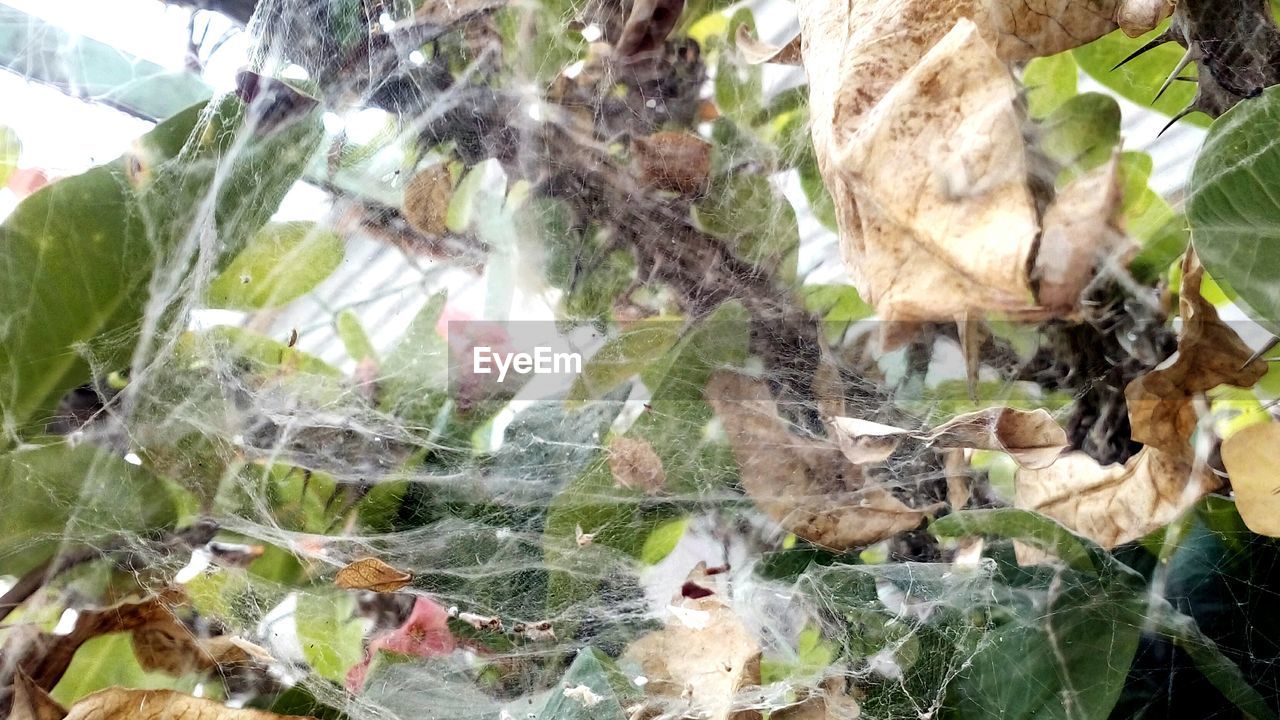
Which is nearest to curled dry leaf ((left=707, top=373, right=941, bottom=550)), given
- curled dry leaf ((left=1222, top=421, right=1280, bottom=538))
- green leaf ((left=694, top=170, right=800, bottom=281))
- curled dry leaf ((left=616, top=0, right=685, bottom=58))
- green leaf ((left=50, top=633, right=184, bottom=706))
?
green leaf ((left=694, top=170, right=800, bottom=281))

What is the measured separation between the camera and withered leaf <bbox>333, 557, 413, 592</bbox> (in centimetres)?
69

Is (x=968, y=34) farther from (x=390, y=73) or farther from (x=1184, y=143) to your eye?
(x=390, y=73)

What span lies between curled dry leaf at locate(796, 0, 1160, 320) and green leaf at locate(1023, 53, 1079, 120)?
16 cm

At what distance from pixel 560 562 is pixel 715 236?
0.34 meters

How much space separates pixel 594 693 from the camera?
0.64 metres

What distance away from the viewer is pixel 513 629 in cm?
76

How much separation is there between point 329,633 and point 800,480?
18.6 inches

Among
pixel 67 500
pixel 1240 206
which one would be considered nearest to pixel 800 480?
pixel 1240 206

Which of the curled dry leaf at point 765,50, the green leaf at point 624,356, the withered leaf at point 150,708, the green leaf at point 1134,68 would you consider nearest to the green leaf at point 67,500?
the withered leaf at point 150,708

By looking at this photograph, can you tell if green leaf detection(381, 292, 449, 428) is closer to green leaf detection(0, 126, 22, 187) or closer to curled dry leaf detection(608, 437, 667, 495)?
curled dry leaf detection(608, 437, 667, 495)

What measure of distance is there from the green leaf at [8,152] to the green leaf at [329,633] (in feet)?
1.61

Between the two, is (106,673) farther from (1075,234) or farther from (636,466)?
(1075,234)

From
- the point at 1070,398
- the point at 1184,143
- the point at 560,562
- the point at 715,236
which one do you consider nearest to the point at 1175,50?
the point at 1184,143

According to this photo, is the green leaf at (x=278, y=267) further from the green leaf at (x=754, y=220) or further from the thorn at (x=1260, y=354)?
the thorn at (x=1260, y=354)
